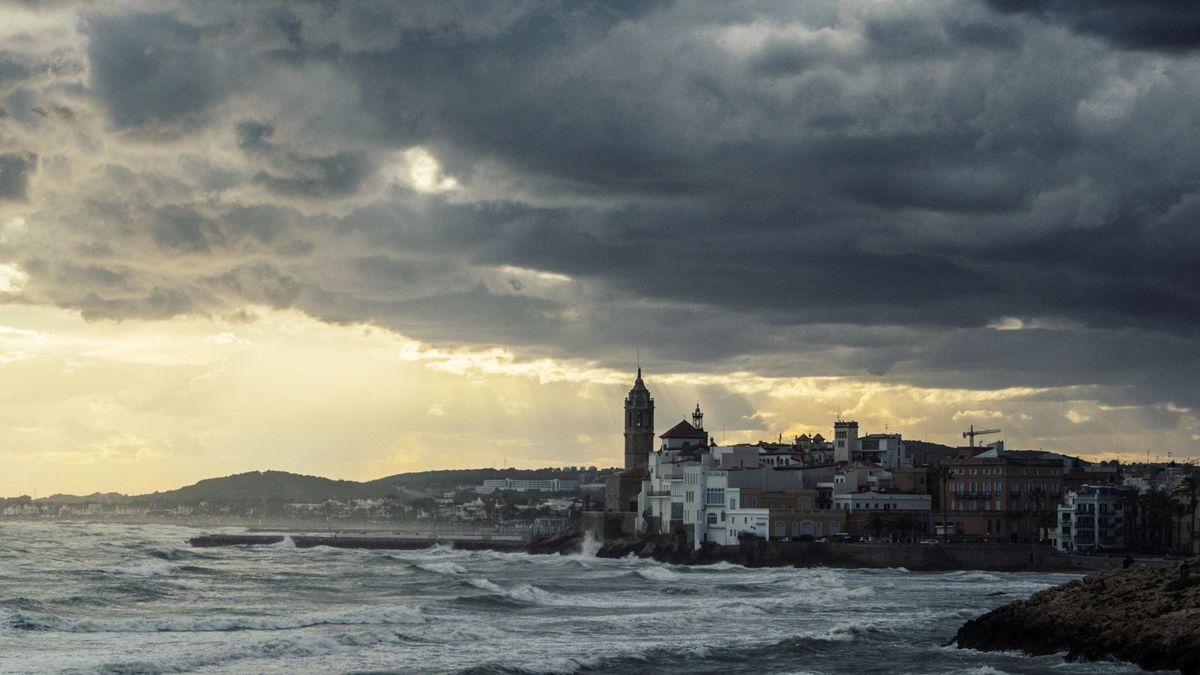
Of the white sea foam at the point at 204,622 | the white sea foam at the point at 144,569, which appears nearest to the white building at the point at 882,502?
the white sea foam at the point at 144,569

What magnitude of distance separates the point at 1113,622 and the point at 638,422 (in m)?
117

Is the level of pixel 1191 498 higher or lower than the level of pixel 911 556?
higher

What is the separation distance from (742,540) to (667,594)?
3181 cm

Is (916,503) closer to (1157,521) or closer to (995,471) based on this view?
(995,471)

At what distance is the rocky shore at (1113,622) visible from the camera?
4847cm

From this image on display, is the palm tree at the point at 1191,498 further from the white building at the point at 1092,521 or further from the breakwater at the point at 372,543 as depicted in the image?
the breakwater at the point at 372,543

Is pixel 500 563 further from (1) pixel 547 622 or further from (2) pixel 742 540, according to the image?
(1) pixel 547 622

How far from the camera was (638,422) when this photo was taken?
169250 millimetres

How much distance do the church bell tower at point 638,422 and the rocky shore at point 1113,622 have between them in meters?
106

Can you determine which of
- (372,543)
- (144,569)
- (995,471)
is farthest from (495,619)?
(372,543)

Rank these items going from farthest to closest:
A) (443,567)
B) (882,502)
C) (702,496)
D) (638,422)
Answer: (638,422) < (702,496) < (882,502) < (443,567)

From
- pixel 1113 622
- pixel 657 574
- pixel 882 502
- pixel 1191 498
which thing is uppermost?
pixel 1191 498

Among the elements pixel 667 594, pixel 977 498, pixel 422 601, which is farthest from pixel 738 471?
pixel 422 601

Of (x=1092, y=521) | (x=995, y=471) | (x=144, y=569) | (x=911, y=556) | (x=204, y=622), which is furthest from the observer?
(x=995, y=471)
